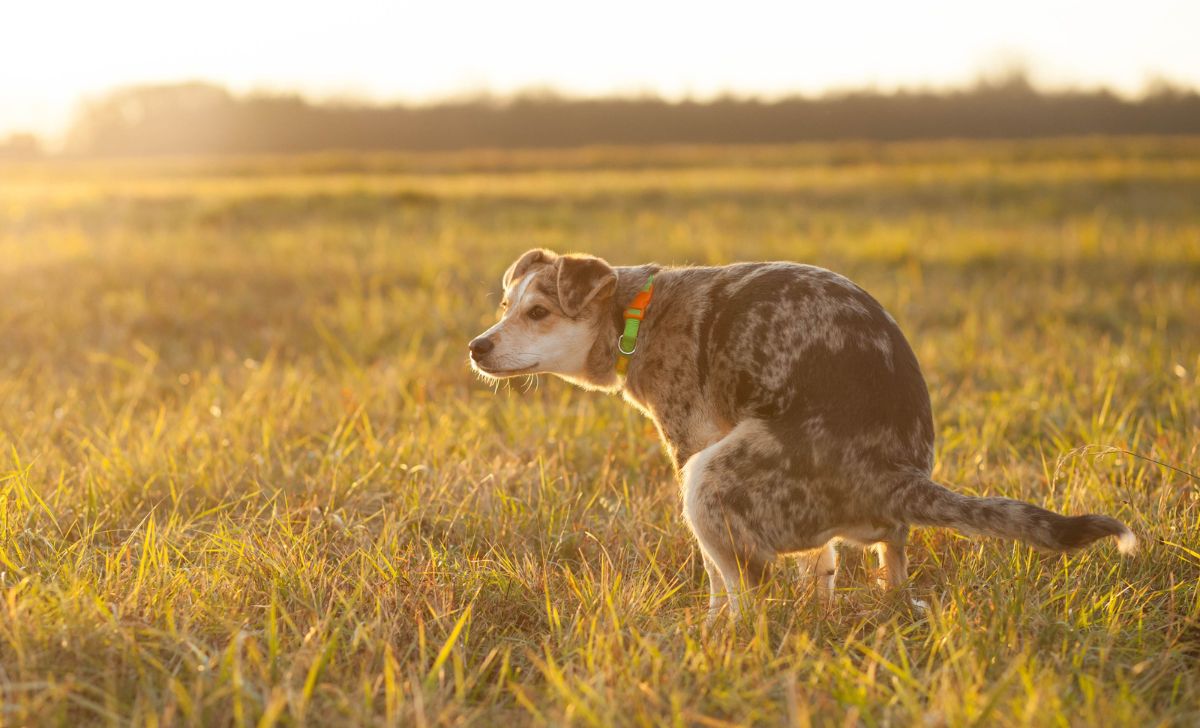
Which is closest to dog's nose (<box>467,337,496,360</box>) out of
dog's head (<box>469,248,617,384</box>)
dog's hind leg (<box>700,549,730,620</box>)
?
dog's head (<box>469,248,617,384</box>)

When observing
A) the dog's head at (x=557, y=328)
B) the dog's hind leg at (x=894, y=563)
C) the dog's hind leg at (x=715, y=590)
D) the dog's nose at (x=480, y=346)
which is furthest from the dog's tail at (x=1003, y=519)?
the dog's nose at (x=480, y=346)

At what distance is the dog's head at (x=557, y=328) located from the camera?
4.39 metres

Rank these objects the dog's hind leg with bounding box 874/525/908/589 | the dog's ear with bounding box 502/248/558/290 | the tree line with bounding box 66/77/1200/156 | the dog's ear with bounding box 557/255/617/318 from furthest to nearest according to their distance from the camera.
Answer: the tree line with bounding box 66/77/1200/156
the dog's ear with bounding box 502/248/558/290
the dog's ear with bounding box 557/255/617/318
the dog's hind leg with bounding box 874/525/908/589

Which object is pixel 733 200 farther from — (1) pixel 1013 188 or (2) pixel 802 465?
(2) pixel 802 465

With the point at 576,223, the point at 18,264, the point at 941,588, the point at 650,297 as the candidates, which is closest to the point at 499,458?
the point at 650,297

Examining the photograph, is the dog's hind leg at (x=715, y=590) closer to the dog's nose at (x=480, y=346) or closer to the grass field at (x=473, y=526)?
the grass field at (x=473, y=526)

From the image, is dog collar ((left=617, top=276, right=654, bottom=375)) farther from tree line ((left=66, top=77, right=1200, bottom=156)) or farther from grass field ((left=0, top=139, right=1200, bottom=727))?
tree line ((left=66, top=77, right=1200, bottom=156))

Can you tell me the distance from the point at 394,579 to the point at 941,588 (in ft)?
7.17

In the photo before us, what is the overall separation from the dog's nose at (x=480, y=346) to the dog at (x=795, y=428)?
2.30ft

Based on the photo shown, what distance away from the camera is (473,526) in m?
4.34

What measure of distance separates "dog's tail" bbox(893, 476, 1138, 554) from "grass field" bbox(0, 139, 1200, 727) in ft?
1.11

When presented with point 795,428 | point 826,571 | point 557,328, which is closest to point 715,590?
point 826,571

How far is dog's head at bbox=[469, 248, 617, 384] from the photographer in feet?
14.4

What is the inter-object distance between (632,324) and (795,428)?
95 cm
